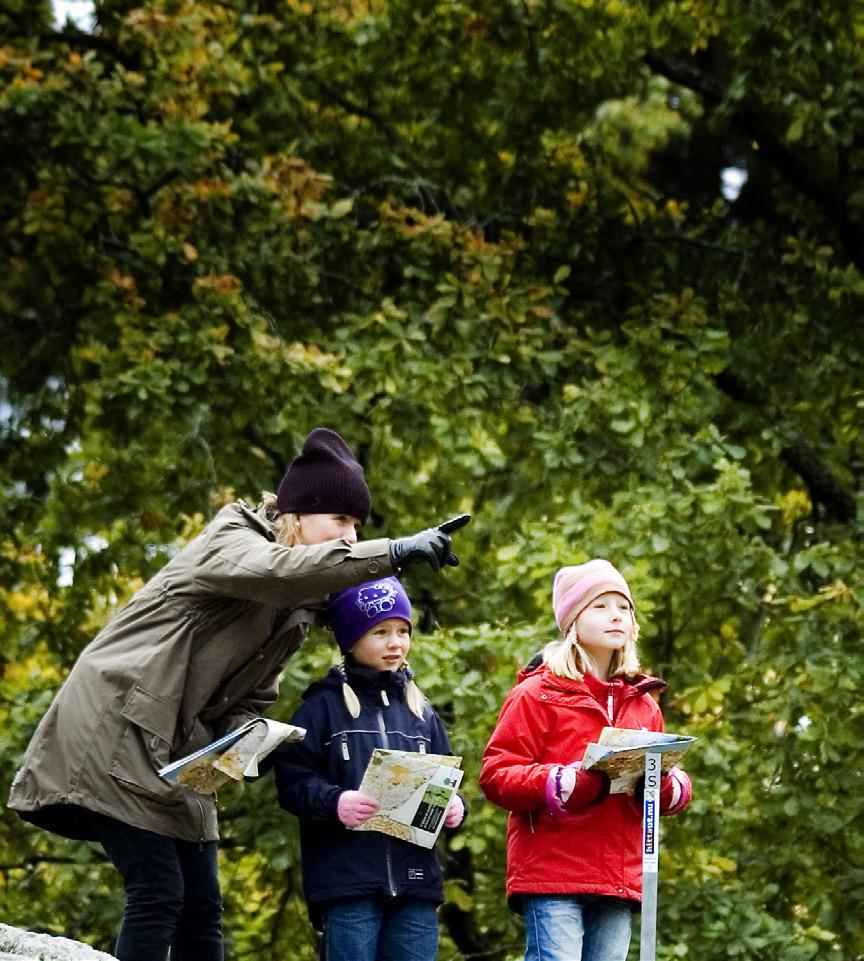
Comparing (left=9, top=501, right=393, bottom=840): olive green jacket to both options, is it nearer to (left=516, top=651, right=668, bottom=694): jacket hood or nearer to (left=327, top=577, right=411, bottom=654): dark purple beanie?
(left=327, top=577, right=411, bottom=654): dark purple beanie

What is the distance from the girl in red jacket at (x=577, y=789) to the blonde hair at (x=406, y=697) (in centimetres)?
22

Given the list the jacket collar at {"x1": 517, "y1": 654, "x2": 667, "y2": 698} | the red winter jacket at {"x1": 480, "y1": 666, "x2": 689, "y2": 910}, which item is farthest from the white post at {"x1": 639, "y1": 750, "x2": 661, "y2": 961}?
the jacket collar at {"x1": 517, "y1": 654, "x2": 667, "y2": 698}

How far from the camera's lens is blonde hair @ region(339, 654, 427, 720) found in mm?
4266

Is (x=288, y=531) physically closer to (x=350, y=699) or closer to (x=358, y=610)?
(x=358, y=610)

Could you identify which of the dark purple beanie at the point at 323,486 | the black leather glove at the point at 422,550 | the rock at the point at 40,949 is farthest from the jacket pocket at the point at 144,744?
the black leather glove at the point at 422,550

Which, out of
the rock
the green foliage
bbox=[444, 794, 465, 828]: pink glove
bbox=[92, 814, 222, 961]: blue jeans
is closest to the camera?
the rock

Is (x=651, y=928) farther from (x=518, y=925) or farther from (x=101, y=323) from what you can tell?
(x=101, y=323)

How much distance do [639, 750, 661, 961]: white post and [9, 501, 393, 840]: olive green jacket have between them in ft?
2.86

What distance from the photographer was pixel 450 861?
7.25 metres

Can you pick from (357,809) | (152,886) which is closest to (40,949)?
(152,886)

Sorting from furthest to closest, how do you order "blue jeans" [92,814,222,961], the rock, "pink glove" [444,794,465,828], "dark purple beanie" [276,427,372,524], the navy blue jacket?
"pink glove" [444,794,465,828], the navy blue jacket, "dark purple beanie" [276,427,372,524], "blue jeans" [92,814,222,961], the rock

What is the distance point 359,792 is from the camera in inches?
160

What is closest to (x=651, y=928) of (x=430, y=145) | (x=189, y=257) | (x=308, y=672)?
(x=308, y=672)

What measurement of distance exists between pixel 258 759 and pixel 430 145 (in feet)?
18.4
